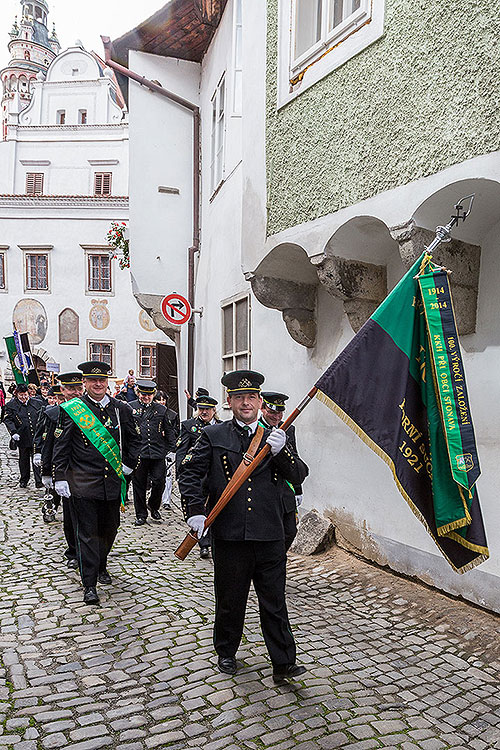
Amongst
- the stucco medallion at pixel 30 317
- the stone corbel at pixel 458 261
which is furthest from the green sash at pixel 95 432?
the stucco medallion at pixel 30 317

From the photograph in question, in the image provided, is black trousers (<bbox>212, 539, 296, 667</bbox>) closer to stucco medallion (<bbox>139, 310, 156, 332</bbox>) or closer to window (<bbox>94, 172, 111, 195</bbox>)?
stucco medallion (<bbox>139, 310, 156, 332</bbox>)

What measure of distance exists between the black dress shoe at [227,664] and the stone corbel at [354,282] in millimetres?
3714

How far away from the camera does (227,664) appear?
4.30 metres

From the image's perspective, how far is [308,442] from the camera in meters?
8.31

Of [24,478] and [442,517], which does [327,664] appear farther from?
[24,478]

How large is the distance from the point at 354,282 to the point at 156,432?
12.5 feet

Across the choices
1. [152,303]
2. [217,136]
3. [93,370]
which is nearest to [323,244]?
[93,370]

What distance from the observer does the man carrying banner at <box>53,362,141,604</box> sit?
5.91 meters

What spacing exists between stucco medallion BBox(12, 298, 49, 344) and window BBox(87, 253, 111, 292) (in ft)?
7.62

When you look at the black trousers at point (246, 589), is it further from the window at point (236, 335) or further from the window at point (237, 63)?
the window at point (237, 63)

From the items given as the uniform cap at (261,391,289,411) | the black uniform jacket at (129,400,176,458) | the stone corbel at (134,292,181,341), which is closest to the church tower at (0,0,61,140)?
the stone corbel at (134,292,181,341)

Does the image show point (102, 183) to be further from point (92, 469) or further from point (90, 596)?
Result: point (90, 596)

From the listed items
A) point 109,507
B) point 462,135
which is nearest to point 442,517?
point 462,135

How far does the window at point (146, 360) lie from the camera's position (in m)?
29.3
